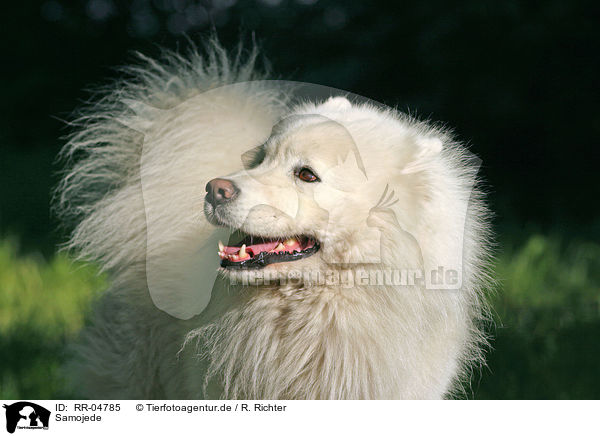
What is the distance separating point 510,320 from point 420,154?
6.95 feet

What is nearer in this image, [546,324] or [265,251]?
[265,251]

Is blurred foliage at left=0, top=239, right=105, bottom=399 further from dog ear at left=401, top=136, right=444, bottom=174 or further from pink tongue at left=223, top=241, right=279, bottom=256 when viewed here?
dog ear at left=401, top=136, right=444, bottom=174

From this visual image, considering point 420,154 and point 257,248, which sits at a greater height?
point 420,154

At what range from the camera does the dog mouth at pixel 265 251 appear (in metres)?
2.39

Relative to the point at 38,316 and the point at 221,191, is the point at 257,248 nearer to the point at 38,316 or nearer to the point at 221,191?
the point at 221,191

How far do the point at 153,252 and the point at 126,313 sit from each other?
397mm

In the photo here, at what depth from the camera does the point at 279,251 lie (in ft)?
7.97

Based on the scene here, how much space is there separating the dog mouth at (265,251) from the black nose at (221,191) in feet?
0.66

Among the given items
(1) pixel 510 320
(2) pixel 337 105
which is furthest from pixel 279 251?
(1) pixel 510 320
